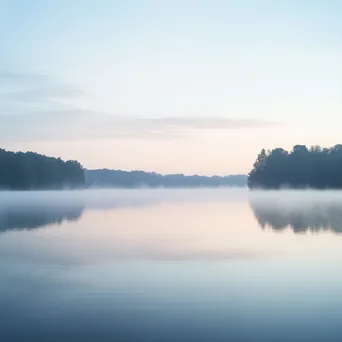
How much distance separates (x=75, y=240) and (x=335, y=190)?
103 m

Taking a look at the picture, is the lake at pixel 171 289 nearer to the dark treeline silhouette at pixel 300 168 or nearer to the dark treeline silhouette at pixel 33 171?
the dark treeline silhouette at pixel 300 168

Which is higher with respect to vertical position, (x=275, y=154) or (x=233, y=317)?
(x=275, y=154)

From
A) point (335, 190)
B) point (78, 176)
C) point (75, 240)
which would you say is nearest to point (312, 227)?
point (75, 240)

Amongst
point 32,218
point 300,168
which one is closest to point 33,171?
point 300,168

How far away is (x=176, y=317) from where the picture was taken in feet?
32.9

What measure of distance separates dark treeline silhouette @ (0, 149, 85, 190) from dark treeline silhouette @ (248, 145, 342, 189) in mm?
53720

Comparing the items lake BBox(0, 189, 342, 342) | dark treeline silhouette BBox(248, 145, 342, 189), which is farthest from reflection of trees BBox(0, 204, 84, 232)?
dark treeline silhouette BBox(248, 145, 342, 189)

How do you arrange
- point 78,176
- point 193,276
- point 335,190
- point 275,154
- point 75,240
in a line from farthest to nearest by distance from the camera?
point 78,176 < point 275,154 < point 335,190 < point 75,240 < point 193,276

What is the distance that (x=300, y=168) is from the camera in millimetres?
118688

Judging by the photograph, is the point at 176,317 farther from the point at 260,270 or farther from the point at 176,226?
the point at 176,226

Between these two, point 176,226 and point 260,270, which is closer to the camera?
point 260,270

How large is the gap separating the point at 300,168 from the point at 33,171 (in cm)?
6469

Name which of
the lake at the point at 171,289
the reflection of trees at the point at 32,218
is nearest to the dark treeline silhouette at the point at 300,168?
the reflection of trees at the point at 32,218

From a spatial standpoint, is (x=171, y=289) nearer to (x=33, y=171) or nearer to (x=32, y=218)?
(x=32, y=218)
